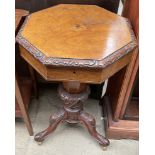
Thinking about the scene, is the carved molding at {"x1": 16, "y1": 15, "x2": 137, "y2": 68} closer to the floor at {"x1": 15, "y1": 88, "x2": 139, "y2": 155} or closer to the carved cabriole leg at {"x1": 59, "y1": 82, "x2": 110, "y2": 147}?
the carved cabriole leg at {"x1": 59, "y1": 82, "x2": 110, "y2": 147}

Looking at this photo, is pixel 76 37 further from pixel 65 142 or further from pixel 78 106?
pixel 65 142

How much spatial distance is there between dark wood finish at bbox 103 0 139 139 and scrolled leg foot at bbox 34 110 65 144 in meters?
0.27

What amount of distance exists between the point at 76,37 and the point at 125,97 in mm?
455

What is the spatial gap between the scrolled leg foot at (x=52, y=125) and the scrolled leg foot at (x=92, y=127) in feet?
0.36

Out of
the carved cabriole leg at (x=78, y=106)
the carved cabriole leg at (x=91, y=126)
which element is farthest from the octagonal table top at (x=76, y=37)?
the carved cabriole leg at (x=91, y=126)

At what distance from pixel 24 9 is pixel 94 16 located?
437mm

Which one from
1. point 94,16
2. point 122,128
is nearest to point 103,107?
point 122,128

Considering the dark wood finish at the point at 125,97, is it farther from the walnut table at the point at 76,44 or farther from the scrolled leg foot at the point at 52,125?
the scrolled leg foot at the point at 52,125

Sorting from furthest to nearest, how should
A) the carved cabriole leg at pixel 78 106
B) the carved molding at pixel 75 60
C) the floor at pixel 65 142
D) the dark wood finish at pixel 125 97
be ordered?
the floor at pixel 65 142 → the carved cabriole leg at pixel 78 106 → the dark wood finish at pixel 125 97 → the carved molding at pixel 75 60

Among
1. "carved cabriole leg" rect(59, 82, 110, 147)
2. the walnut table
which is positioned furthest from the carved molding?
"carved cabriole leg" rect(59, 82, 110, 147)

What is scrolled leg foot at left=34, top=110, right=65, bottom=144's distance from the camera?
52.4 inches

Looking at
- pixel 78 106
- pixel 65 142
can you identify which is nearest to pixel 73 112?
pixel 78 106

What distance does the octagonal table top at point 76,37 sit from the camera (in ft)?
2.95
